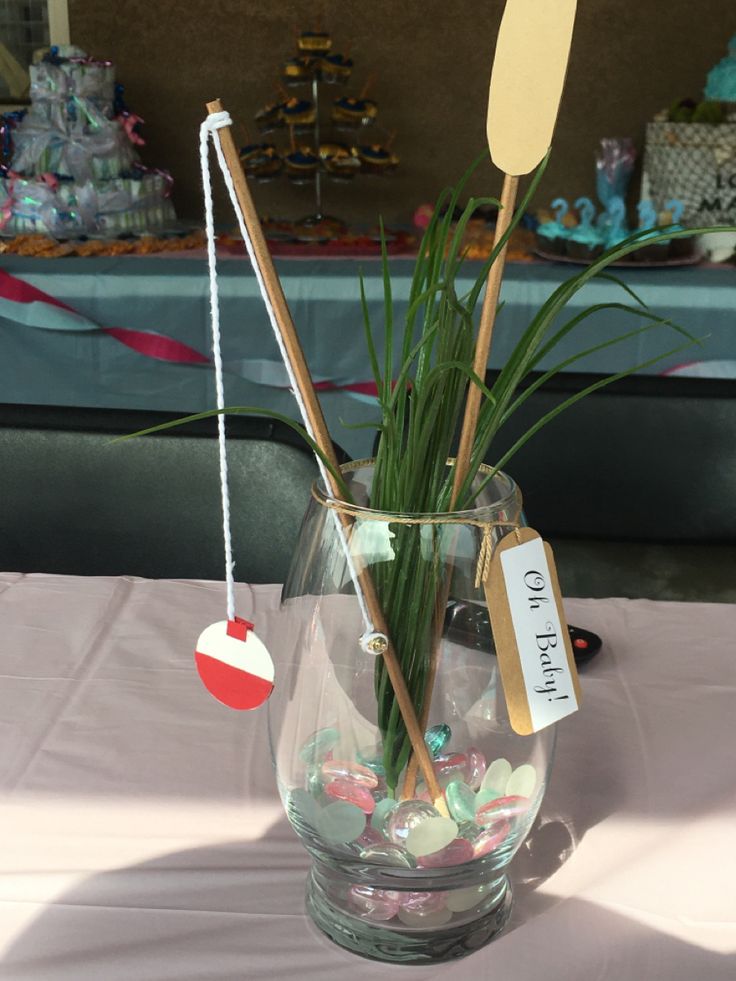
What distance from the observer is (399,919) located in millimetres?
508

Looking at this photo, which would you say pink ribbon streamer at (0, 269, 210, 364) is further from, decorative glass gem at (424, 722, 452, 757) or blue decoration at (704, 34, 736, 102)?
decorative glass gem at (424, 722, 452, 757)

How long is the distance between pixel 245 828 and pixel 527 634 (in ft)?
0.68

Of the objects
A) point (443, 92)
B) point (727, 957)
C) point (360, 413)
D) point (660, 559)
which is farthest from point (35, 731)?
point (443, 92)

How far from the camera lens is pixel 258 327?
2186mm

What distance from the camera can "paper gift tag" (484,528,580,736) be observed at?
18.9 inches

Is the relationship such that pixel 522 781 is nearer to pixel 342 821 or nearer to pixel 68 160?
pixel 342 821

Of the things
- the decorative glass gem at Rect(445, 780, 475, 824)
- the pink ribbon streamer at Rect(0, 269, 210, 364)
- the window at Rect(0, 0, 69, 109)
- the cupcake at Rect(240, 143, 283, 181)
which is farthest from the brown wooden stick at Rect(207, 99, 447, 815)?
the window at Rect(0, 0, 69, 109)

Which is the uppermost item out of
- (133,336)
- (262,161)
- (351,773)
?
(351,773)

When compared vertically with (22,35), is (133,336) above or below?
below

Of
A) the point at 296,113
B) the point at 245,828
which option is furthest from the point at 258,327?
the point at 245,828

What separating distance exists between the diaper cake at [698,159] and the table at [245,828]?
1791 millimetres

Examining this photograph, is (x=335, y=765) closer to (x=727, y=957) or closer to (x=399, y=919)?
(x=399, y=919)

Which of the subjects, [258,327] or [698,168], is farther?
[698,168]

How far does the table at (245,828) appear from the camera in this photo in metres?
0.50
